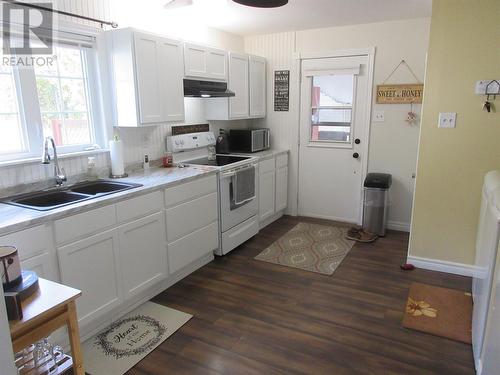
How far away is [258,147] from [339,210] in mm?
1346

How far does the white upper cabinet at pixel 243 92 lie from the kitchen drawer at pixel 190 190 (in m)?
1.08

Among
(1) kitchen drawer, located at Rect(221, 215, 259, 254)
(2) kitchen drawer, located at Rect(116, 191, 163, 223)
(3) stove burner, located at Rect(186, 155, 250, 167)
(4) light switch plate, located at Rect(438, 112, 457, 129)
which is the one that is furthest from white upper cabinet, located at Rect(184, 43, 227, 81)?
(4) light switch plate, located at Rect(438, 112, 457, 129)

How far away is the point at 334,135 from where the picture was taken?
4617 mm

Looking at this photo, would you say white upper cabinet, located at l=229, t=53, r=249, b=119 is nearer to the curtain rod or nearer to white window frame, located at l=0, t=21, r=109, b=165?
the curtain rod

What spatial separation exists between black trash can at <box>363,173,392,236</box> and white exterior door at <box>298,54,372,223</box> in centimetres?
35

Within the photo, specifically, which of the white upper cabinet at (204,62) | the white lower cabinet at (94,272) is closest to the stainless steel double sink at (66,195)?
the white lower cabinet at (94,272)

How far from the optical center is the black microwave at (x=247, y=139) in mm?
4434

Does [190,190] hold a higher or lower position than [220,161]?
lower

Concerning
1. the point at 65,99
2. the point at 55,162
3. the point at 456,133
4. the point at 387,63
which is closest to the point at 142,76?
the point at 65,99

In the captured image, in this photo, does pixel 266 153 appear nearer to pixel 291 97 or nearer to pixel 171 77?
pixel 291 97

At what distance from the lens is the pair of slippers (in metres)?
4.10

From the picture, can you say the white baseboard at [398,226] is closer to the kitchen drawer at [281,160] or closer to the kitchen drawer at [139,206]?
the kitchen drawer at [281,160]

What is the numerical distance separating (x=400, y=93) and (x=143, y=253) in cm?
326

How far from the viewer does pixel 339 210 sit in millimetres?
4770
